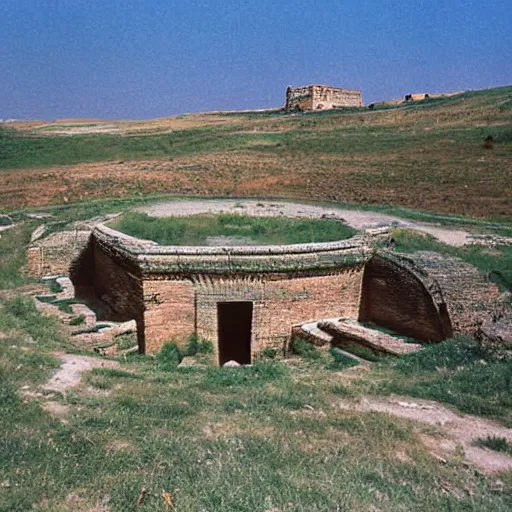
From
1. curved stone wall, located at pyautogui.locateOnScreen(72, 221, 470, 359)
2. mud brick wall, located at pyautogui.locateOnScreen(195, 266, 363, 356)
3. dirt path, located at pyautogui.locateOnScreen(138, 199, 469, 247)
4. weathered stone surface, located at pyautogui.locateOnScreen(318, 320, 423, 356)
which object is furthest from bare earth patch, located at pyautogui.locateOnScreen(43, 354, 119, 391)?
dirt path, located at pyautogui.locateOnScreen(138, 199, 469, 247)

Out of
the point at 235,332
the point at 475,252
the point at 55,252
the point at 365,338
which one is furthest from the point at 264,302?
the point at 55,252

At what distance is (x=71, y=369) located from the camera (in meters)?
7.05

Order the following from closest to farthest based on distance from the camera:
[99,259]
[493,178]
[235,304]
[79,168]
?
[235,304] → [99,259] → [493,178] → [79,168]

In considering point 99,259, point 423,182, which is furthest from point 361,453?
point 423,182

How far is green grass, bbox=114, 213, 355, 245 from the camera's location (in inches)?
454

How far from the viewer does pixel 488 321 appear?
8.97m

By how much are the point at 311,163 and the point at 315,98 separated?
32777 mm

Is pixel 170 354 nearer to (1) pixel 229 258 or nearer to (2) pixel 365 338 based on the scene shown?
(1) pixel 229 258

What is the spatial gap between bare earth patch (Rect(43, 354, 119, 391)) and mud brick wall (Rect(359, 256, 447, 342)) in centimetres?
563

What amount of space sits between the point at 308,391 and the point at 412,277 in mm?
4667

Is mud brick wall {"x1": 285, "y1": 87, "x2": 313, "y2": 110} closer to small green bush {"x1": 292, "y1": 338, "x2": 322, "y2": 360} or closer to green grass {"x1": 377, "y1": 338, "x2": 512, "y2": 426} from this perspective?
small green bush {"x1": 292, "y1": 338, "x2": 322, "y2": 360}

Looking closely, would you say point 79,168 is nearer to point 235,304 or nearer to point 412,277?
point 235,304

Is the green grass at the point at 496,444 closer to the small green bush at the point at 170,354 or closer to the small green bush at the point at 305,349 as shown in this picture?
the small green bush at the point at 305,349

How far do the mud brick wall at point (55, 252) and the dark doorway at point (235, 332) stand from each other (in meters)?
4.66
